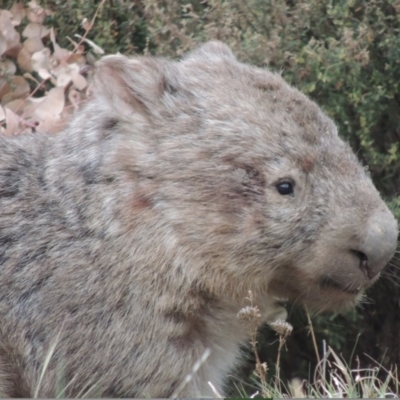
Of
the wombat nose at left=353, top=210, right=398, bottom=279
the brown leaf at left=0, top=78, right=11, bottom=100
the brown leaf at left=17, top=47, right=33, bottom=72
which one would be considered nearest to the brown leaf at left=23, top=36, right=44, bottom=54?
the brown leaf at left=17, top=47, right=33, bottom=72

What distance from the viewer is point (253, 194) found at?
367 cm

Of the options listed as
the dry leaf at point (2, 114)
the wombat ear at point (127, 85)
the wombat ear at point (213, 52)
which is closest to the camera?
the wombat ear at point (127, 85)

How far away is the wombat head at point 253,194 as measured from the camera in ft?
11.9

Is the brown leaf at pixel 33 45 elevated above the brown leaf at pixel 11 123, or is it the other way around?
the brown leaf at pixel 33 45

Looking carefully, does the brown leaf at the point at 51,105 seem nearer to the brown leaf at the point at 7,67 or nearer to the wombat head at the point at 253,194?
the brown leaf at the point at 7,67

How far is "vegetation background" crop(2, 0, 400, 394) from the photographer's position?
5328 millimetres

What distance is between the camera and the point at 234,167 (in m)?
3.70

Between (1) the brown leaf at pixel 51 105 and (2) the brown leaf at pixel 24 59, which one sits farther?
(2) the brown leaf at pixel 24 59

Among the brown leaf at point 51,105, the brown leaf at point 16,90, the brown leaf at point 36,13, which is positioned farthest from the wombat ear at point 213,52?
the brown leaf at point 36,13

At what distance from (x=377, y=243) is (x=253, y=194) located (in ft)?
1.54

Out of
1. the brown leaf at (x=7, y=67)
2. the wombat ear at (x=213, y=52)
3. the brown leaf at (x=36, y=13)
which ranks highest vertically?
the wombat ear at (x=213, y=52)

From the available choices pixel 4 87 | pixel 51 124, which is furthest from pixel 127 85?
pixel 4 87

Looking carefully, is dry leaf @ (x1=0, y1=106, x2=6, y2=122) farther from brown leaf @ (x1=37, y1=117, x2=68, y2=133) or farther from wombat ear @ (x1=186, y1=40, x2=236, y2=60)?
wombat ear @ (x1=186, y1=40, x2=236, y2=60)

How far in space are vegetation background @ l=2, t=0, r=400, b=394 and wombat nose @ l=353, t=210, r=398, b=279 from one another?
5.19 feet
